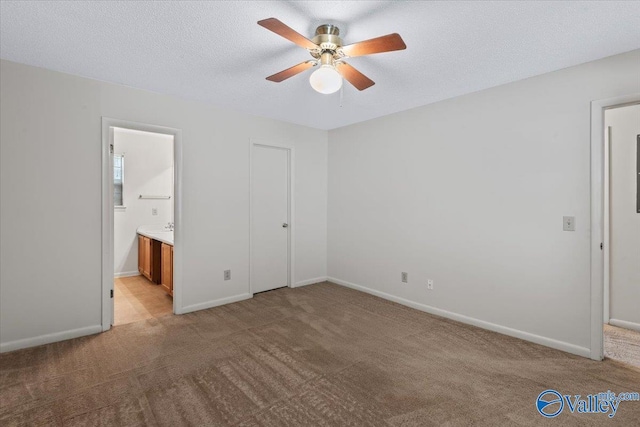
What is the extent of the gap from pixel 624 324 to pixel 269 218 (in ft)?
13.8

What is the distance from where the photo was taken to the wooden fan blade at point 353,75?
226 centimetres

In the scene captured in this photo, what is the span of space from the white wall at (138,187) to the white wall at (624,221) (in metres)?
6.38

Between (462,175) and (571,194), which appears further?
(462,175)

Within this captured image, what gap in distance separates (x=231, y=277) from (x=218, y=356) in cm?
149

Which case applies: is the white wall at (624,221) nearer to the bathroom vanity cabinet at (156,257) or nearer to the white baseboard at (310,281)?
the white baseboard at (310,281)

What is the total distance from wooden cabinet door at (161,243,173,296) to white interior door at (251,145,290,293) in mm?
1019

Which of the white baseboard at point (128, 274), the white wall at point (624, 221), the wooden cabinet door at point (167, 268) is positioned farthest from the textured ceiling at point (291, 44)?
the white baseboard at point (128, 274)

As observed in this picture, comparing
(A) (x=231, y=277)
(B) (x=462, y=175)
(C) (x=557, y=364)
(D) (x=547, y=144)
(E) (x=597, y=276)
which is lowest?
(C) (x=557, y=364)

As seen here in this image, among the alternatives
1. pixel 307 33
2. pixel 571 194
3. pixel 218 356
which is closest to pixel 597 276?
pixel 571 194

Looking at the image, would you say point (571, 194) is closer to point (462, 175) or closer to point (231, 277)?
point (462, 175)

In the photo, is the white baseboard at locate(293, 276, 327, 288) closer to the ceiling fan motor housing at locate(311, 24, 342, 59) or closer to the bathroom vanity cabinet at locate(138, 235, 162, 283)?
the bathroom vanity cabinet at locate(138, 235, 162, 283)

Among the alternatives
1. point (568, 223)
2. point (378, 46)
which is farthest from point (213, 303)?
point (568, 223)

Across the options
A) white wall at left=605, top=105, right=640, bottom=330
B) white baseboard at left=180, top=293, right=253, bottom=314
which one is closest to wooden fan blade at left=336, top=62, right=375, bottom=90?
white wall at left=605, top=105, right=640, bottom=330

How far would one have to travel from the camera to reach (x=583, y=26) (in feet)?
6.69
